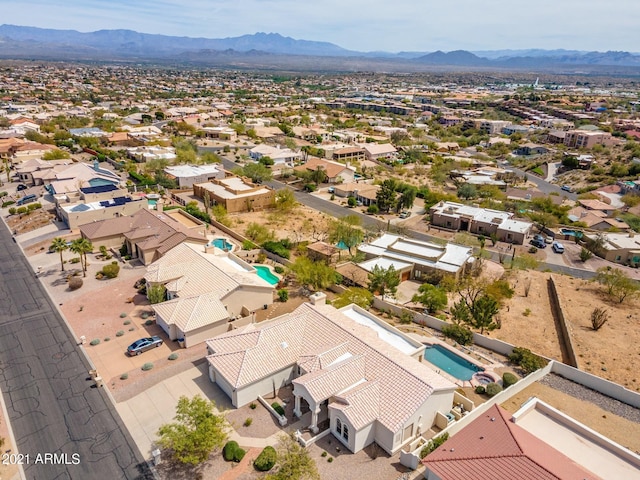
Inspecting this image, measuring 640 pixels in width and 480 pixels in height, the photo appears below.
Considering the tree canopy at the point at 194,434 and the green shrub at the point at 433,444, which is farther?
the green shrub at the point at 433,444

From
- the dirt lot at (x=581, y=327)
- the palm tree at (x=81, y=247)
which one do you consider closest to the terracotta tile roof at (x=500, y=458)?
the dirt lot at (x=581, y=327)

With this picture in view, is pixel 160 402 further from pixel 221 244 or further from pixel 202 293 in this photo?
pixel 221 244

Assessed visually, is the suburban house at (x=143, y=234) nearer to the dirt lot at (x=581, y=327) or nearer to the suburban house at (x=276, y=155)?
the dirt lot at (x=581, y=327)

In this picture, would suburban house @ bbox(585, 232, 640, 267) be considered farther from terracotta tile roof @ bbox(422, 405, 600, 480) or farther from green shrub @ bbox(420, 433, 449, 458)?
green shrub @ bbox(420, 433, 449, 458)

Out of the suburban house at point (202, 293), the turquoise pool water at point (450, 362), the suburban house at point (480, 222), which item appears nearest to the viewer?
the turquoise pool water at point (450, 362)

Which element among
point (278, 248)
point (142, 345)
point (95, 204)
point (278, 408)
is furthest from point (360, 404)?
point (95, 204)

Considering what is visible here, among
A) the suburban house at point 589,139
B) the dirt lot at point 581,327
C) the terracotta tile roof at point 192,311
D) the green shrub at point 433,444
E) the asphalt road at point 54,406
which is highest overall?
the suburban house at point 589,139

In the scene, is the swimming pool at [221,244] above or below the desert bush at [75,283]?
below

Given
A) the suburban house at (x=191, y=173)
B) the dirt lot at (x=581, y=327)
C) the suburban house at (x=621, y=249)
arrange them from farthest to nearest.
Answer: the suburban house at (x=191, y=173), the suburban house at (x=621, y=249), the dirt lot at (x=581, y=327)
